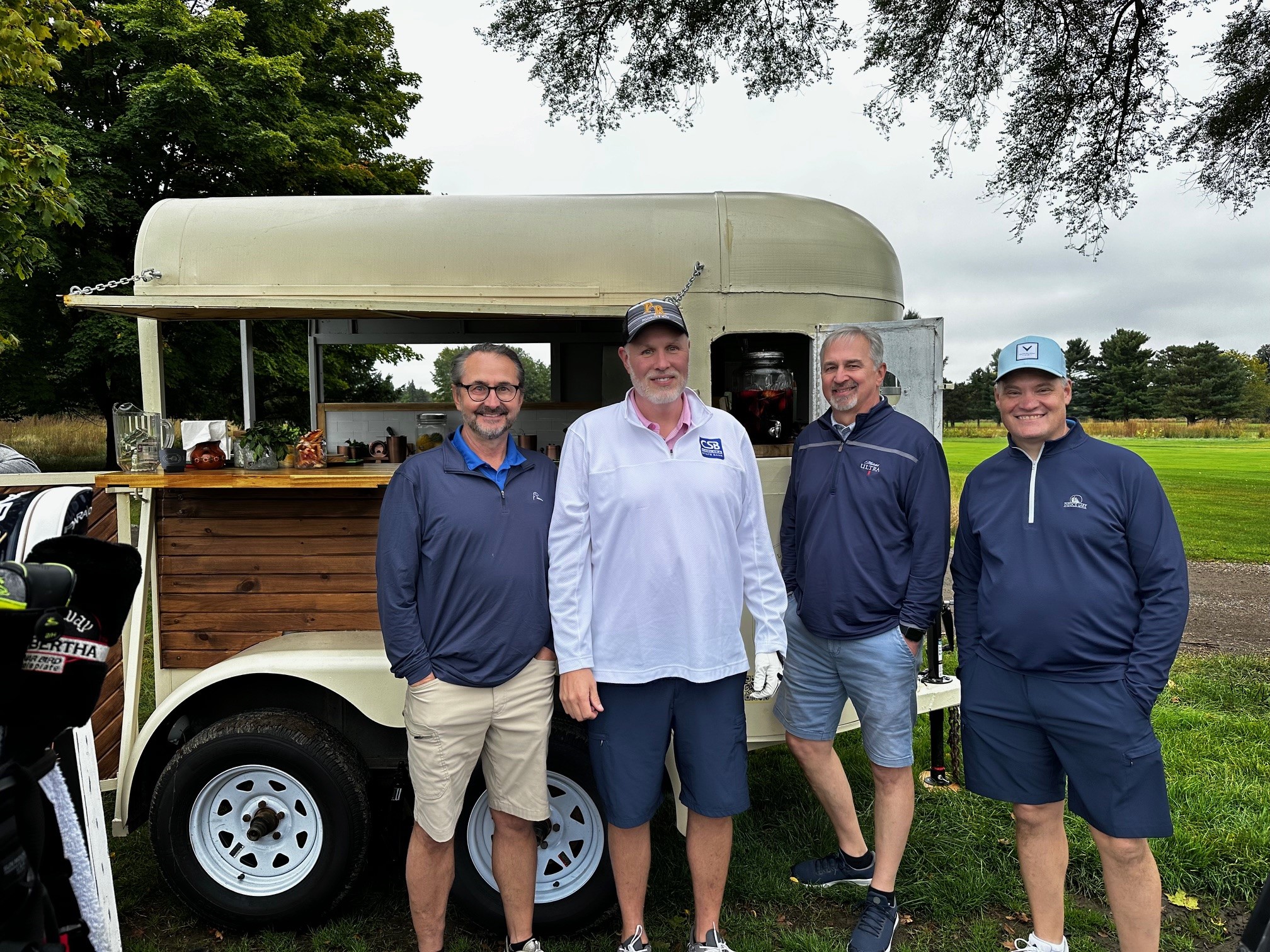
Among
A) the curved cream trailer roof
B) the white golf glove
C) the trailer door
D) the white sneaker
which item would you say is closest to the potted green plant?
the curved cream trailer roof

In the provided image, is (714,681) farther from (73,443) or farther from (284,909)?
(73,443)

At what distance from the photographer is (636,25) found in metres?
8.38

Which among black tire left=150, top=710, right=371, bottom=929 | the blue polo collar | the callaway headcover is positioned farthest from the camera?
black tire left=150, top=710, right=371, bottom=929

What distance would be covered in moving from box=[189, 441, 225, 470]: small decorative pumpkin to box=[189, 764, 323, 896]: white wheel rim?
1.28m

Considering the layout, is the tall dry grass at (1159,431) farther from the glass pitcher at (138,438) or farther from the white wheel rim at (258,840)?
the glass pitcher at (138,438)

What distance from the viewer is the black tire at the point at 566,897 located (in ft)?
10.9

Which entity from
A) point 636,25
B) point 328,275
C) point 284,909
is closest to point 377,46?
point 636,25

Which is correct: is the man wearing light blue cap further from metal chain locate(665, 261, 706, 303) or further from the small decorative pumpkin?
the small decorative pumpkin

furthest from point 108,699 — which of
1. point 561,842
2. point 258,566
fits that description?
point 561,842

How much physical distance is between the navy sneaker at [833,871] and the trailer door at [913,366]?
1.94 m

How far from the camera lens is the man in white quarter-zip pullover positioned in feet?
9.09

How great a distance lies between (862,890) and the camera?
142 inches

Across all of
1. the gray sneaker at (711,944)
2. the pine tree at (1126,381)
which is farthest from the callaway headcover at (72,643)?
the pine tree at (1126,381)

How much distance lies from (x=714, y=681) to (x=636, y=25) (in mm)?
7689
